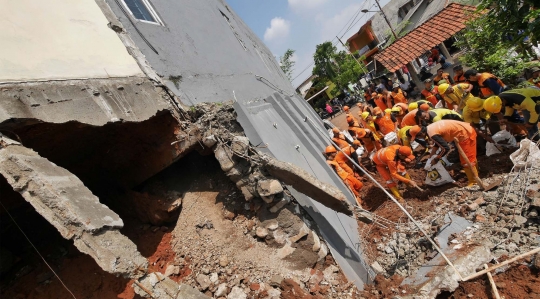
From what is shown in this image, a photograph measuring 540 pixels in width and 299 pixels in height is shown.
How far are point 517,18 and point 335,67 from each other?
24.8 meters

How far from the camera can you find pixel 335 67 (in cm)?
2744

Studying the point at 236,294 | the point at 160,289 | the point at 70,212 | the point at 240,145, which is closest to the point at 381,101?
the point at 240,145

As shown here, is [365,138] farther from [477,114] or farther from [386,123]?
[477,114]

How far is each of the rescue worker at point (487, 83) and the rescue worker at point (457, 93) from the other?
0.24 metres

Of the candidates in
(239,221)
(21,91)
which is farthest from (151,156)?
(21,91)

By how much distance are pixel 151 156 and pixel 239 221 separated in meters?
1.81

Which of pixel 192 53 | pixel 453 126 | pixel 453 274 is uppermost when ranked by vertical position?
pixel 192 53

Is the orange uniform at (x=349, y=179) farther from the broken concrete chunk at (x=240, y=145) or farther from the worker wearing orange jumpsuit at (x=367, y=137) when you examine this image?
the broken concrete chunk at (x=240, y=145)

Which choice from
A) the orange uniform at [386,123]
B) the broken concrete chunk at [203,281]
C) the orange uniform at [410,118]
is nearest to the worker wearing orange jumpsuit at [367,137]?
the orange uniform at [386,123]

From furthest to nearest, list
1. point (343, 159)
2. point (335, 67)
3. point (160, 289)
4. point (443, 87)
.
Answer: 1. point (335, 67)
2. point (343, 159)
3. point (443, 87)
4. point (160, 289)

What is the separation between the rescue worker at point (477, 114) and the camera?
5.73m

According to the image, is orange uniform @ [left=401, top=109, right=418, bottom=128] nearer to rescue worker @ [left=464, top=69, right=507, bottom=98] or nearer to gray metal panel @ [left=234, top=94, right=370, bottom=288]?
rescue worker @ [left=464, top=69, right=507, bottom=98]

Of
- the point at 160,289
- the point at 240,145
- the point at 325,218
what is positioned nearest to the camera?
the point at 160,289

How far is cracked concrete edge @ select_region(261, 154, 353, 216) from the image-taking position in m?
3.99
